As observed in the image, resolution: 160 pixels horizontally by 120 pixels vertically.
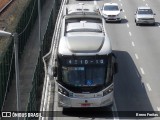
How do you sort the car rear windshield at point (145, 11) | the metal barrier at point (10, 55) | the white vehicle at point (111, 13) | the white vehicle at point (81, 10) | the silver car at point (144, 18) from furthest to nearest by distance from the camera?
1. the car rear windshield at point (145, 11)
2. the white vehicle at point (111, 13)
3. the silver car at point (144, 18)
4. the white vehicle at point (81, 10)
5. the metal barrier at point (10, 55)

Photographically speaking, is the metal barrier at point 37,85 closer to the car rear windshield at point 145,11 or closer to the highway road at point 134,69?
the highway road at point 134,69

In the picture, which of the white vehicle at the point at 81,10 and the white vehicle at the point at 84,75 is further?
the white vehicle at the point at 81,10

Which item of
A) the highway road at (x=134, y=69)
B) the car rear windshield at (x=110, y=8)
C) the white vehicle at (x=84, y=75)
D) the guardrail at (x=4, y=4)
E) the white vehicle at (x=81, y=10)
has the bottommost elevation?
the guardrail at (x=4, y=4)

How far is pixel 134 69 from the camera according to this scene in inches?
1235

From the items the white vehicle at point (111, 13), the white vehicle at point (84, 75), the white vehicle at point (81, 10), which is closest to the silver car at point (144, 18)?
the white vehicle at point (111, 13)

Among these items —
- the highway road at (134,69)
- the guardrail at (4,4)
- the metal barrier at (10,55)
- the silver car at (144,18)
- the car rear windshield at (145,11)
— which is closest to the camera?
the highway road at (134,69)

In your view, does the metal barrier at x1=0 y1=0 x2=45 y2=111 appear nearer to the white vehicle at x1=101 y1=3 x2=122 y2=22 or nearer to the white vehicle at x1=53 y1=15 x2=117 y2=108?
the white vehicle at x1=53 y1=15 x2=117 y2=108

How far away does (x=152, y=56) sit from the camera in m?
34.6

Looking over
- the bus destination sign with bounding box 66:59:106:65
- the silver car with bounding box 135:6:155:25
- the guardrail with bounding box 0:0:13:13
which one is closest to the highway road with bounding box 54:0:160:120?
the silver car with bounding box 135:6:155:25

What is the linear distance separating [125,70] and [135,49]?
19.0ft

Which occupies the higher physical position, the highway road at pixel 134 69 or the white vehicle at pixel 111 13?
the highway road at pixel 134 69

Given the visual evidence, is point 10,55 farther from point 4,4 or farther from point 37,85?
point 4,4

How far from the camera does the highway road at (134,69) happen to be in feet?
83.1

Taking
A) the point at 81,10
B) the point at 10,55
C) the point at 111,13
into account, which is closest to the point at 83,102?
the point at 10,55
